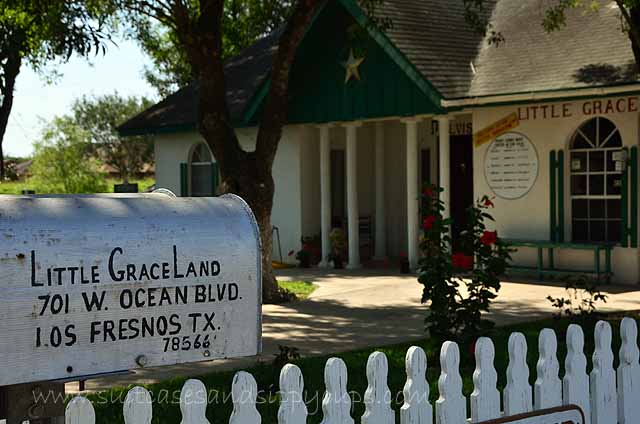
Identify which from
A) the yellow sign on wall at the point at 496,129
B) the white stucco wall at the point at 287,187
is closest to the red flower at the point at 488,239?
the yellow sign on wall at the point at 496,129

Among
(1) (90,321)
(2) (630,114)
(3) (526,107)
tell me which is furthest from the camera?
(3) (526,107)

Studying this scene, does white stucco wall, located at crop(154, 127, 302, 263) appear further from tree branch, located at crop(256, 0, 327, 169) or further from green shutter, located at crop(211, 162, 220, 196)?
tree branch, located at crop(256, 0, 327, 169)

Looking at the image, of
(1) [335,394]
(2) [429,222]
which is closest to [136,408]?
(1) [335,394]

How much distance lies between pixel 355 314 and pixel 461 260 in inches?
168

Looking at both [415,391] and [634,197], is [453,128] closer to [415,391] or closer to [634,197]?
[634,197]

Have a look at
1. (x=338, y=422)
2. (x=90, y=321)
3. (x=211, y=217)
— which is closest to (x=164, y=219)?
(x=211, y=217)

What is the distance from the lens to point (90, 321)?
2.82 metres

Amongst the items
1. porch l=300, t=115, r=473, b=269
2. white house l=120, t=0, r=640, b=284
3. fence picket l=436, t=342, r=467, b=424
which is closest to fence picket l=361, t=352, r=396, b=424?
fence picket l=436, t=342, r=467, b=424

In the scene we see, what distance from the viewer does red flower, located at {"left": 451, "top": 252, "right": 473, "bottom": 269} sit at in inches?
297

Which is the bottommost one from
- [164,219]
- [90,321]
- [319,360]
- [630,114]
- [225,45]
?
[319,360]

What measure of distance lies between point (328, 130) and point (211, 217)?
15.2 meters

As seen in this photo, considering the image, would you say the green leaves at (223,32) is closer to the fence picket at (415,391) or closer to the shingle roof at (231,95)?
the shingle roof at (231,95)

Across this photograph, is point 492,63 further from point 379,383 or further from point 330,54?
point 379,383

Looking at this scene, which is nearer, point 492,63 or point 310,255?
point 492,63
